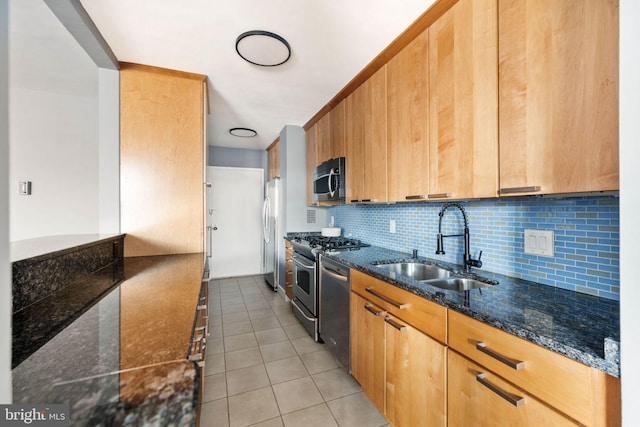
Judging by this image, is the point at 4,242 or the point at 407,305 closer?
the point at 4,242

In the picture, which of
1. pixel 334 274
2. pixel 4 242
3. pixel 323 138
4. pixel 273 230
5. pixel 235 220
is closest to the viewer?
pixel 4 242

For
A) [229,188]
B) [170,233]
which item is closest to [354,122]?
[170,233]

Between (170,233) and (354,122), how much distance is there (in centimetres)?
188

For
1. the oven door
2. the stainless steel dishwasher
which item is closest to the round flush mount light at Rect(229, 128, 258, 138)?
the oven door

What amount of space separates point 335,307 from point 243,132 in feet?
9.74

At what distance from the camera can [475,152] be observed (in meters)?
1.31

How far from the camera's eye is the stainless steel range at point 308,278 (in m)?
2.48

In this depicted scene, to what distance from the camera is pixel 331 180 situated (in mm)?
2758

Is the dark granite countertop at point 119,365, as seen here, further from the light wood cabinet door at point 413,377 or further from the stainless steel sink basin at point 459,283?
the stainless steel sink basin at point 459,283

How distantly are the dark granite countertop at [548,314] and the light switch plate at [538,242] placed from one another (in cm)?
16

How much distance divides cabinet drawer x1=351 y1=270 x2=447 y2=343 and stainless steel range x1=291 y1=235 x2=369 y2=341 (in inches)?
29.2

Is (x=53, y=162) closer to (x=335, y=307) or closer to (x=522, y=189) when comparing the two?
(x=335, y=307)

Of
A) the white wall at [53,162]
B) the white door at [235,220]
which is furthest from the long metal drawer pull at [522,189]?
the white door at [235,220]

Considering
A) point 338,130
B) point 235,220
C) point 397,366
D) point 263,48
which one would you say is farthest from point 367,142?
point 235,220
